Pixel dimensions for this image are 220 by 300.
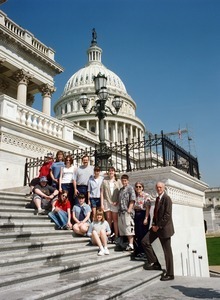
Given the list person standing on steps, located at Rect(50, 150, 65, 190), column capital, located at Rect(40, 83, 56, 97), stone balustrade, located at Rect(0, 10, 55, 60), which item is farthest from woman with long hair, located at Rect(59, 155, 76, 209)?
column capital, located at Rect(40, 83, 56, 97)

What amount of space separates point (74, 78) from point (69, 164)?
7793cm

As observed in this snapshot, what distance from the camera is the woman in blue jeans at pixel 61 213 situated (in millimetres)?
7242

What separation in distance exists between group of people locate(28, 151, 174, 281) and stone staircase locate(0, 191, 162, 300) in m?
0.31

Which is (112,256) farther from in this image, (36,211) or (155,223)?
(36,211)

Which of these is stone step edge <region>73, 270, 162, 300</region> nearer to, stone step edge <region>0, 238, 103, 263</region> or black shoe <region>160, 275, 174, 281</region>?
black shoe <region>160, 275, 174, 281</region>

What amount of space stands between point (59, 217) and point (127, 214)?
1743 mm

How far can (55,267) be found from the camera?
15.2 feet

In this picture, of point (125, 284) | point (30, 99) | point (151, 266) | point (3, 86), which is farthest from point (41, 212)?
point (30, 99)

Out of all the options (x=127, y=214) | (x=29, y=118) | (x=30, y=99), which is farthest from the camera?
(x=30, y=99)

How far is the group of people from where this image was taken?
6020 mm

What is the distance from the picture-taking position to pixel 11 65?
69.2ft

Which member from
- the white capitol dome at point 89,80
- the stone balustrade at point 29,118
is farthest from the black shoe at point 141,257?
the white capitol dome at point 89,80

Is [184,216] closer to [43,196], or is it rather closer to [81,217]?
[81,217]

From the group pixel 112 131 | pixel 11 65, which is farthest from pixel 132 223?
pixel 112 131
